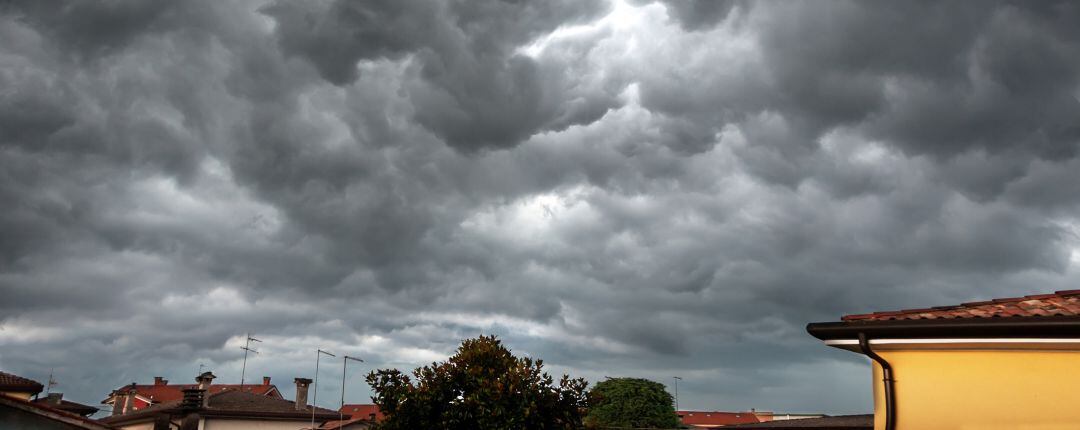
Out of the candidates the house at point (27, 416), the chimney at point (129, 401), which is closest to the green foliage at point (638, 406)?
the chimney at point (129, 401)

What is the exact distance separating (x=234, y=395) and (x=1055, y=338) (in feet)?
170

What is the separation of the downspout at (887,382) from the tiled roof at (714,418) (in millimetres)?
98366

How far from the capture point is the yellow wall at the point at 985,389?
9.12m

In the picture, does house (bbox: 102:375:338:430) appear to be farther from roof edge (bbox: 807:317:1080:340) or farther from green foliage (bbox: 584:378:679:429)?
roof edge (bbox: 807:317:1080:340)

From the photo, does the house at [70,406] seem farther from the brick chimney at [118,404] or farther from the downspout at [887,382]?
the downspout at [887,382]

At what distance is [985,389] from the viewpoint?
955 centimetres

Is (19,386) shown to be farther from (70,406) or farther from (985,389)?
(985,389)

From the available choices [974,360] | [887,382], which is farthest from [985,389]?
[887,382]

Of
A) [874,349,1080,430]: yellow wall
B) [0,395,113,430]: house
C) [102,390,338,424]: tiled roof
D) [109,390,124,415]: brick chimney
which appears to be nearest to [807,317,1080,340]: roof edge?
[874,349,1080,430]: yellow wall

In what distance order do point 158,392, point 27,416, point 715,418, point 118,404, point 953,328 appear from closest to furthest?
point 953,328
point 27,416
point 118,404
point 158,392
point 715,418

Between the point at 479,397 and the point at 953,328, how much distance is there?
10500mm

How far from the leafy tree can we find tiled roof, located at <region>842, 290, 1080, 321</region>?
28.0 feet

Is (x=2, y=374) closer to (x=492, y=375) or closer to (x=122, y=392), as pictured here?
(x=122, y=392)

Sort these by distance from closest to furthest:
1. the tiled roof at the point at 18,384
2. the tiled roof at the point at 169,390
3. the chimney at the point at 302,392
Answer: the tiled roof at the point at 18,384 → the chimney at the point at 302,392 → the tiled roof at the point at 169,390
